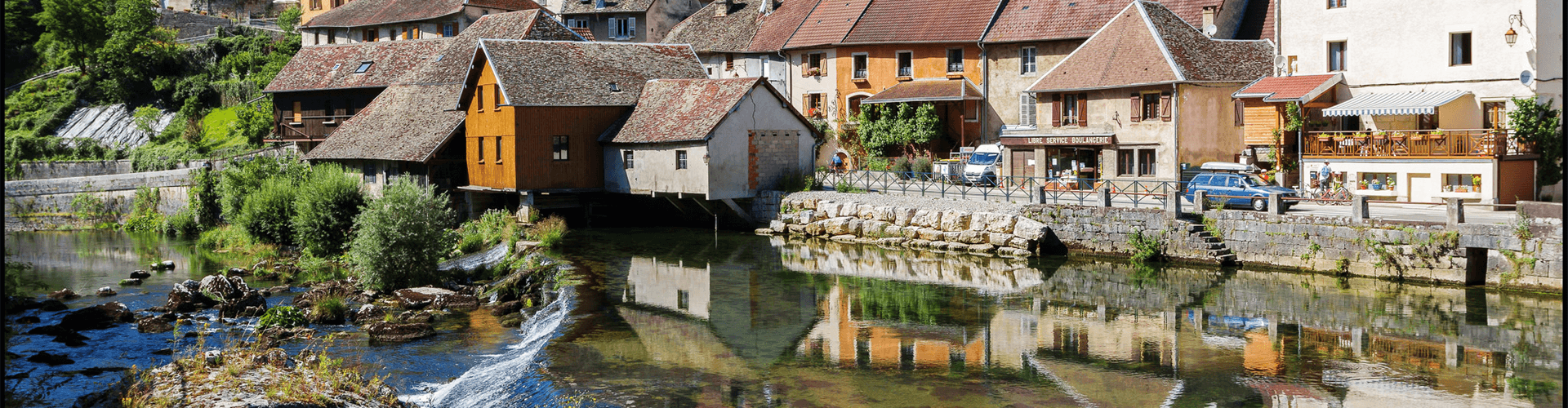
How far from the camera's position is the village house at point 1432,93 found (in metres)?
31.7

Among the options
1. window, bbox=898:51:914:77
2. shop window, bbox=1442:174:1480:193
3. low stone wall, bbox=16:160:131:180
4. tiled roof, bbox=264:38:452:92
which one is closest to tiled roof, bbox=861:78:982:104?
window, bbox=898:51:914:77

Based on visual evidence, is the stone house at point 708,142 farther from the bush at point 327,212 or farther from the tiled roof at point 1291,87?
the tiled roof at point 1291,87

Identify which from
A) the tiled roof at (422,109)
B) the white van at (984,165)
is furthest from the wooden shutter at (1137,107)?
the tiled roof at (422,109)

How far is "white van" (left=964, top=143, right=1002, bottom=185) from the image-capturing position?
40531mm

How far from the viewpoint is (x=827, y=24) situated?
54.5 metres

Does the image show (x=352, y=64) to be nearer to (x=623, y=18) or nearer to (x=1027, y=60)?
(x=623, y=18)

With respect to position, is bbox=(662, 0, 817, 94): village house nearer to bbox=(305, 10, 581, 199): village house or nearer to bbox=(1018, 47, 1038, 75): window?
bbox=(305, 10, 581, 199): village house

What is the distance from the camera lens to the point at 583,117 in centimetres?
3975

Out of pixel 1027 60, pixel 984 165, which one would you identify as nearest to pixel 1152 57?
pixel 984 165

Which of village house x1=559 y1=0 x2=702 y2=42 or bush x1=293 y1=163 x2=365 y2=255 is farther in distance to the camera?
village house x1=559 y1=0 x2=702 y2=42

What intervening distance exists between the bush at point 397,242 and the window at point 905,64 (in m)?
27.3

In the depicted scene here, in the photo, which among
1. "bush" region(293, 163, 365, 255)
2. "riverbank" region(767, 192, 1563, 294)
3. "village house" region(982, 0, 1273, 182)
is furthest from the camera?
"village house" region(982, 0, 1273, 182)

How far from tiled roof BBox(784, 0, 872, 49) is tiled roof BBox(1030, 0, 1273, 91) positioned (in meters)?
12.3

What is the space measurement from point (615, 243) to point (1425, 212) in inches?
873
